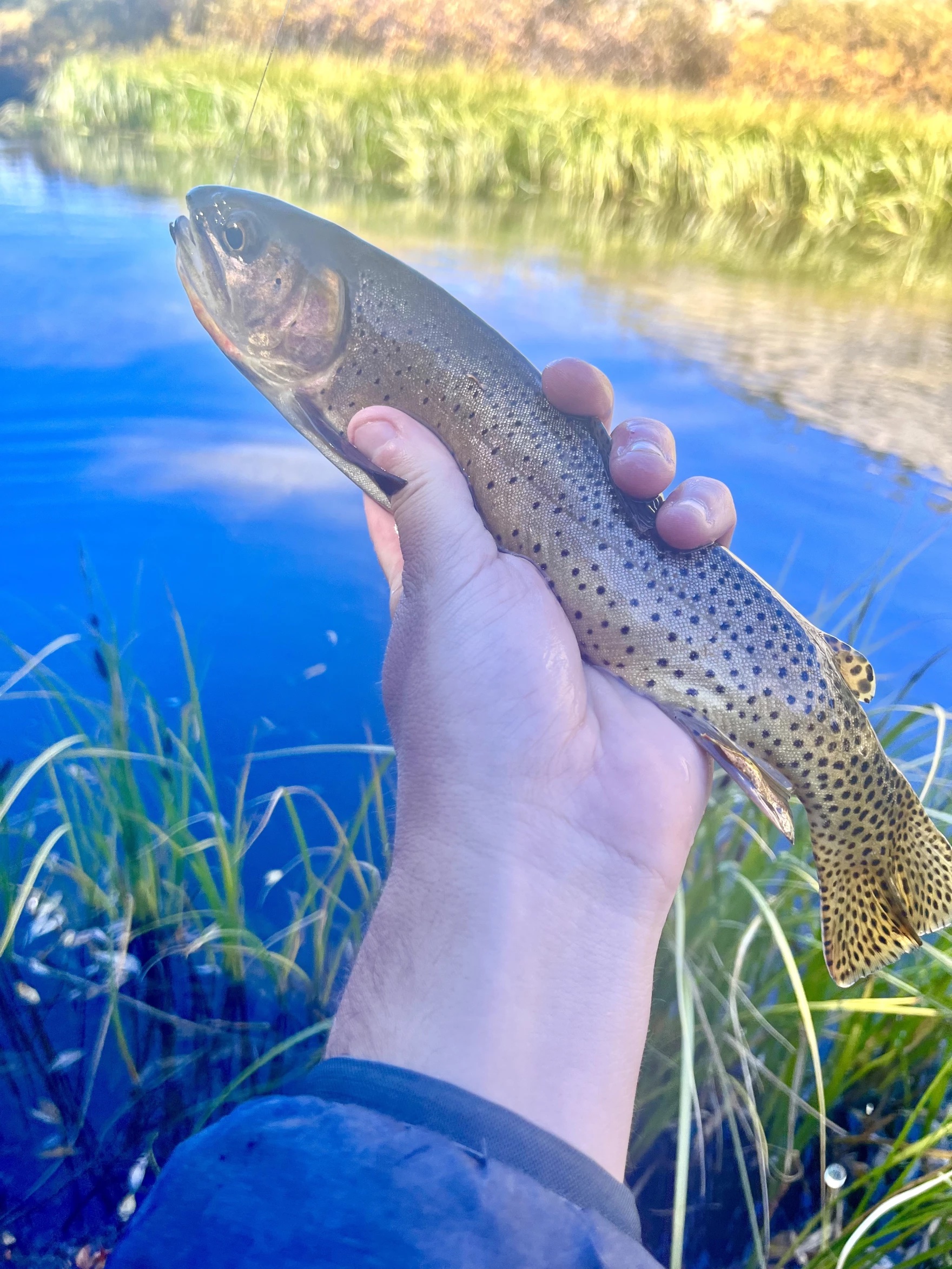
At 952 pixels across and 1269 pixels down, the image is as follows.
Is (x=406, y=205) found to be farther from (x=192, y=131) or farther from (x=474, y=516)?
(x=474, y=516)

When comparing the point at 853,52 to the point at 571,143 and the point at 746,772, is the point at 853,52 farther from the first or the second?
the point at 746,772

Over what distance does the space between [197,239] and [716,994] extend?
134cm

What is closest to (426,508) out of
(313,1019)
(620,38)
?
(313,1019)

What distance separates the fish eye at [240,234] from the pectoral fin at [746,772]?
2.88 ft

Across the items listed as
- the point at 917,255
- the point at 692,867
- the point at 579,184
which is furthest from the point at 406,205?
the point at 692,867

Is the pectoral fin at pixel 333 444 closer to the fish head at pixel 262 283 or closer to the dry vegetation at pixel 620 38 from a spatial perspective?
the fish head at pixel 262 283

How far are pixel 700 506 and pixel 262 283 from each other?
0.69 meters

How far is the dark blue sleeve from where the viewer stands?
44 centimetres

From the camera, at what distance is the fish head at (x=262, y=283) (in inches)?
43.4

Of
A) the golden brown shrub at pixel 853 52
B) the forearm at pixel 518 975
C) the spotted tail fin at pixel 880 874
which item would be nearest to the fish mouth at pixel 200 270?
the forearm at pixel 518 975

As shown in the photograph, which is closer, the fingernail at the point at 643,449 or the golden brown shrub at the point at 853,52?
the fingernail at the point at 643,449

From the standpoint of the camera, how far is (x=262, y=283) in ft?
3.70

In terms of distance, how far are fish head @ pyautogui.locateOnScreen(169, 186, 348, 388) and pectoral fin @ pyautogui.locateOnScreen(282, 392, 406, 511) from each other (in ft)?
0.14

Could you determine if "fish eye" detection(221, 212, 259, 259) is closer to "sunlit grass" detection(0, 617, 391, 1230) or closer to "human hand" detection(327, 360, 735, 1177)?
"human hand" detection(327, 360, 735, 1177)
